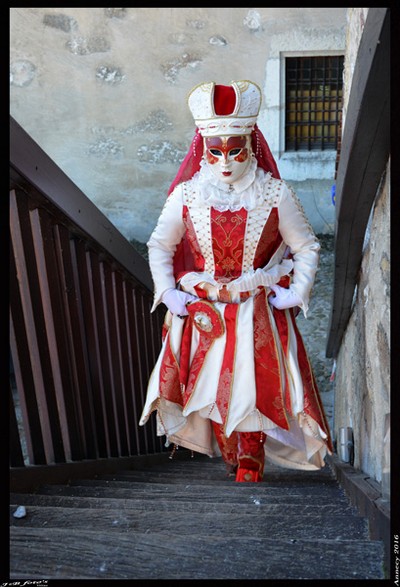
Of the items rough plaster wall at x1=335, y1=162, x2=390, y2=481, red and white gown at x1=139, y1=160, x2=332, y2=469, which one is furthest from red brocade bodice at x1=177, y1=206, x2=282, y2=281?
rough plaster wall at x1=335, y1=162, x2=390, y2=481

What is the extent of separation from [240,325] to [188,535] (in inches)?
59.4

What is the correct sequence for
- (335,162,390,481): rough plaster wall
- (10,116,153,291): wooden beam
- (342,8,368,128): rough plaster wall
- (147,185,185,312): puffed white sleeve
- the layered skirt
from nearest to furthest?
(10,116,153,291): wooden beam, (335,162,390,481): rough plaster wall, (342,8,368,128): rough plaster wall, the layered skirt, (147,185,185,312): puffed white sleeve

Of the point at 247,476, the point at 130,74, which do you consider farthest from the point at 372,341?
the point at 130,74

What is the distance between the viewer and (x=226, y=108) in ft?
11.1

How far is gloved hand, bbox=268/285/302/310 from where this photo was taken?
344 centimetres

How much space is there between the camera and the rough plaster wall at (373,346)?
105 inches

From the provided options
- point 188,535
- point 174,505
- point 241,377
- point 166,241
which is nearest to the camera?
point 188,535

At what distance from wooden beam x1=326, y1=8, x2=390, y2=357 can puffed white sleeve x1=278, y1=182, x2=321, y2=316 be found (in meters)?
0.11

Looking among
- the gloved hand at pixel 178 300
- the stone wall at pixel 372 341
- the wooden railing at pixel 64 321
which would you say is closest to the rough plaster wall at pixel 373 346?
the stone wall at pixel 372 341

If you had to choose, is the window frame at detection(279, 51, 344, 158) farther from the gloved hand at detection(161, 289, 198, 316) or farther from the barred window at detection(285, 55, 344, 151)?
the gloved hand at detection(161, 289, 198, 316)

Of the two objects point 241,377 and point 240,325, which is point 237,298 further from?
point 241,377

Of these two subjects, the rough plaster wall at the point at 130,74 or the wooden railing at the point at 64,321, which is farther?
the rough plaster wall at the point at 130,74

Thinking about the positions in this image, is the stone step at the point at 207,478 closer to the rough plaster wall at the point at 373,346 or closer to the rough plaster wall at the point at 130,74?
the rough plaster wall at the point at 373,346

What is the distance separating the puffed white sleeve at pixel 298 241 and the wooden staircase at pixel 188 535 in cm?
77
